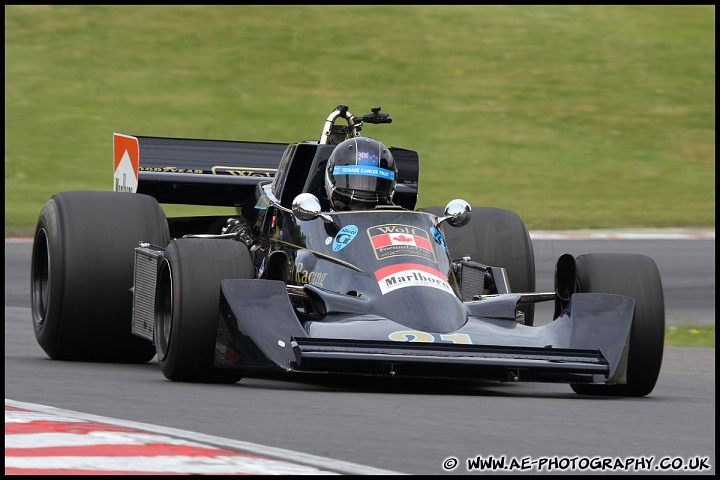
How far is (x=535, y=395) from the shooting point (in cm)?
827

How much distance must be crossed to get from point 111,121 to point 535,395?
26149mm

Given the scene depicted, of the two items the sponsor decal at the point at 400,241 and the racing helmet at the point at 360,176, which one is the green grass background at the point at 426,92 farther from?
the sponsor decal at the point at 400,241

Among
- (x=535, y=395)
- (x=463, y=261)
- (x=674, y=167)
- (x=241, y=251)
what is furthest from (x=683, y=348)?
(x=674, y=167)

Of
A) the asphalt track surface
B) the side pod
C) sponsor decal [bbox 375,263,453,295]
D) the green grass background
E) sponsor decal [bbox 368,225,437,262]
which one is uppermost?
the green grass background

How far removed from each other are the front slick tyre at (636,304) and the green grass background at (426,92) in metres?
14.8

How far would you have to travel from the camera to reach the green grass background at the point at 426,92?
29.1 m

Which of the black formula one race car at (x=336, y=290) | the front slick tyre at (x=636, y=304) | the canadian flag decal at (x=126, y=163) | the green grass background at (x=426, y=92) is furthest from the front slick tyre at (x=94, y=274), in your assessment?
the green grass background at (x=426, y=92)

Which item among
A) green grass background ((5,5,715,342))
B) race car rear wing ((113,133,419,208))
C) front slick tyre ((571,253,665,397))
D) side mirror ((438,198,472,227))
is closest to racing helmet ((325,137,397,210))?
side mirror ((438,198,472,227))

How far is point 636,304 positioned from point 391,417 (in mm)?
2322

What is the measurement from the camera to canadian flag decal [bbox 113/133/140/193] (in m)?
11.4

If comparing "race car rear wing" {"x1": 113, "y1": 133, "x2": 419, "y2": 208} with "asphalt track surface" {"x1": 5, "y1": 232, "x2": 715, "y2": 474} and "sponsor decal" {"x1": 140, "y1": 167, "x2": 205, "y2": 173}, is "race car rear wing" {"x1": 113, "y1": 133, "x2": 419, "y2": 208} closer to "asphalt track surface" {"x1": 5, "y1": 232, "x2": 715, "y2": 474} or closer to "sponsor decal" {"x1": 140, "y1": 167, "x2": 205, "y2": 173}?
"sponsor decal" {"x1": 140, "y1": 167, "x2": 205, "y2": 173}

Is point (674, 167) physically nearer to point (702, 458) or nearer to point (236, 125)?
point (236, 125)

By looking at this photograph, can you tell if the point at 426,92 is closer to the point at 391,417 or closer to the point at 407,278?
the point at 407,278

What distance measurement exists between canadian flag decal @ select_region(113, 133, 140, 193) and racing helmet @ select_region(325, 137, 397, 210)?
2.67m
